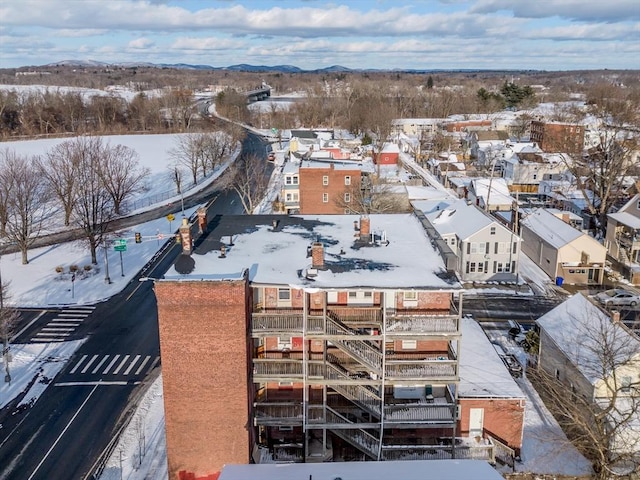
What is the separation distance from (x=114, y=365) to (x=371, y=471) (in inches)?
781

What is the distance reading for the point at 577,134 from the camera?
Answer: 85500 millimetres

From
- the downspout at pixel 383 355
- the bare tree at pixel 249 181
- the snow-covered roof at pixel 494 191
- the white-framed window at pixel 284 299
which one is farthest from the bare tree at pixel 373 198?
the downspout at pixel 383 355

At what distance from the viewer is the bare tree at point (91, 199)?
A: 48.5 meters

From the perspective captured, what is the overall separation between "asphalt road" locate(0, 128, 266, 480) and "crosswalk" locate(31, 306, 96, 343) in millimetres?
67

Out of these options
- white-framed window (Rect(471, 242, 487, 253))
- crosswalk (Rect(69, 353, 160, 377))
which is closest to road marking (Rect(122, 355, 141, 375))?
crosswalk (Rect(69, 353, 160, 377))

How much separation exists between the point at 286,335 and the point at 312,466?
5.31 m

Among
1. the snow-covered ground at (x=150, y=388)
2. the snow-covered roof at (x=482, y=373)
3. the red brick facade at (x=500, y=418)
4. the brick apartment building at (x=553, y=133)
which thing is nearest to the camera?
the snow-covered ground at (x=150, y=388)

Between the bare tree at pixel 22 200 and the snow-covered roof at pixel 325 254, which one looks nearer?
the snow-covered roof at pixel 325 254

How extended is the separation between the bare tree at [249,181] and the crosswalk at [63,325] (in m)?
22.2

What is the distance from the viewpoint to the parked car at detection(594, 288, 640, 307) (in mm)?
40438

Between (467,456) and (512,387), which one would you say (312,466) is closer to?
(467,456)

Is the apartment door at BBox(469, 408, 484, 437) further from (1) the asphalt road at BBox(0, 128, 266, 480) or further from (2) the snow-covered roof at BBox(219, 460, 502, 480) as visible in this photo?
(1) the asphalt road at BBox(0, 128, 266, 480)

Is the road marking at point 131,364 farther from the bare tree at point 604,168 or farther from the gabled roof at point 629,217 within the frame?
the bare tree at point 604,168

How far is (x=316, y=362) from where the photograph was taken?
21484 millimetres
